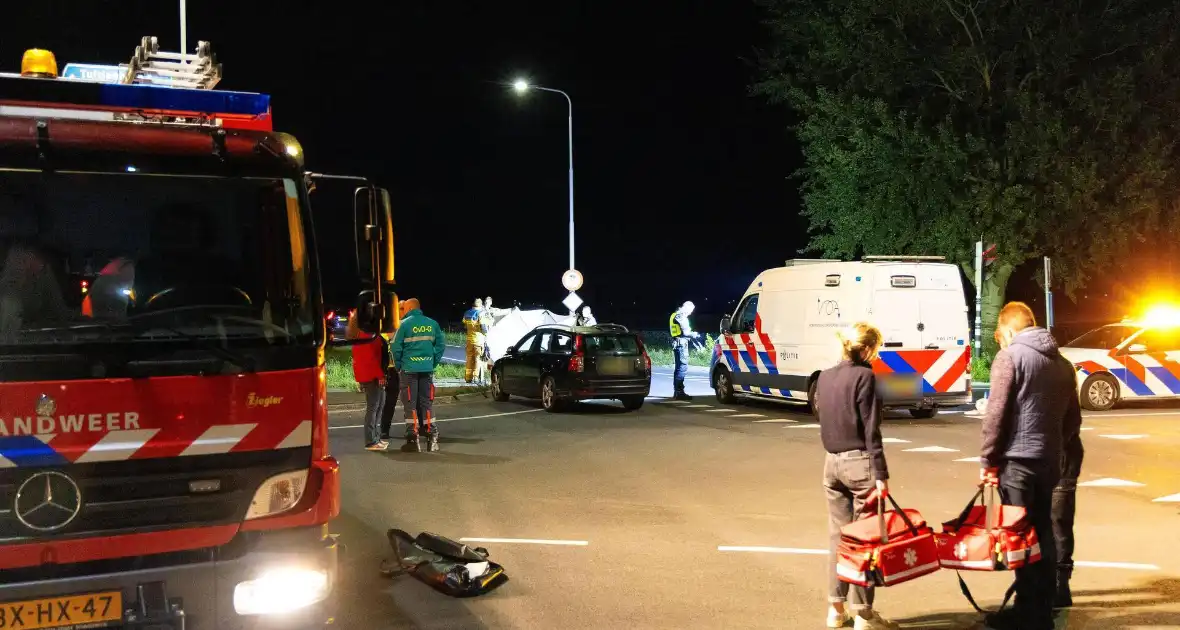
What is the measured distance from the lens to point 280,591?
4.46 metres

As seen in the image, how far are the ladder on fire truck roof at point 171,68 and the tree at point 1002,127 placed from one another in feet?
68.6

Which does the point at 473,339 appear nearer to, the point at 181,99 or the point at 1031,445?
the point at 181,99

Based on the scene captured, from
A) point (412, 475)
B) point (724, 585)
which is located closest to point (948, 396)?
point (412, 475)

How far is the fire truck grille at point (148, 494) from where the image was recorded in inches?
163

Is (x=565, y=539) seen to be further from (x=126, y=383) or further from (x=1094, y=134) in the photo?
(x=1094, y=134)

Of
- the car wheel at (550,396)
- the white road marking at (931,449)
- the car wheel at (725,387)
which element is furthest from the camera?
the car wheel at (725,387)

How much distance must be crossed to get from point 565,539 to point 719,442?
19.6 feet

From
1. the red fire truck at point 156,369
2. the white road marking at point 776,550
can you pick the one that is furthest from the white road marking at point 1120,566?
the red fire truck at point 156,369

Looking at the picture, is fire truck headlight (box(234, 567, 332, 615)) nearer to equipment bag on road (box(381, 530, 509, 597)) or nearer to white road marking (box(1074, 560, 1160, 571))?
equipment bag on road (box(381, 530, 509, 597))

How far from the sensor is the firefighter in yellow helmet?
887 inches

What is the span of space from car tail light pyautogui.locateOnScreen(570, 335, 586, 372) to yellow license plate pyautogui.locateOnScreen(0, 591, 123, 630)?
12669mm

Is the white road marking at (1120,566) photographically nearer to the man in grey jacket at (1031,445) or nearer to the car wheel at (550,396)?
the man in grey jacket at (1031,445)

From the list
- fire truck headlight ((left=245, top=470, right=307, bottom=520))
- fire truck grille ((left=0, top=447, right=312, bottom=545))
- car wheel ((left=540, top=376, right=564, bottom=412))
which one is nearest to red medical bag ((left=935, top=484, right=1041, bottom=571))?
fire truck headlight ((left=245, top=470, right=307, bottom=520))

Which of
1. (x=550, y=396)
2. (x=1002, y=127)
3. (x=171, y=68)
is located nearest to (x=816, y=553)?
(x=171, y=68)
